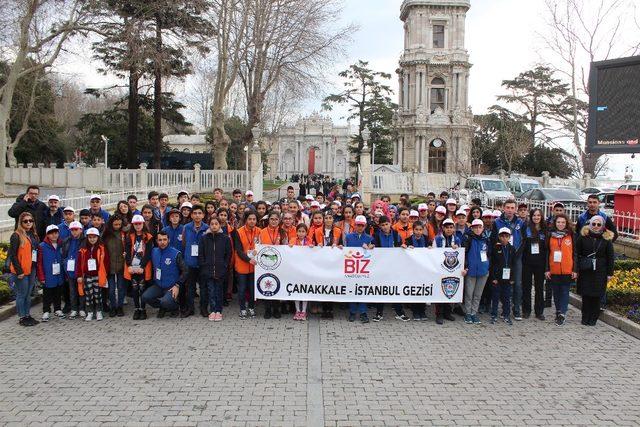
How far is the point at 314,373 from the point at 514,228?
469 cm

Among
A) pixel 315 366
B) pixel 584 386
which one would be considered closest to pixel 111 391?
pixel 315 366

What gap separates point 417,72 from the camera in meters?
62.2

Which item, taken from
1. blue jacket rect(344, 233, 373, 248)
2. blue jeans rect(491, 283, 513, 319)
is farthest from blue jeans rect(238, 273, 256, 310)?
blue jeans rect(491, 283, 513, 319)

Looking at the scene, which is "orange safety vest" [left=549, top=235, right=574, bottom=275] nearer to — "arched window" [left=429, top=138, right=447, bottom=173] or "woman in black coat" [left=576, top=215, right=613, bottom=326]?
"woman in black coat" [left=576, top=215, right=613, bottom=326]

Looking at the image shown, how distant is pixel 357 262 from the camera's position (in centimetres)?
940

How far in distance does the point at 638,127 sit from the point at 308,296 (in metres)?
9.83

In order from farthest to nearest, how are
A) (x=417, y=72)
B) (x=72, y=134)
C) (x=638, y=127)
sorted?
(x=72, y=134)
(x=417, y=72)
(x=638, y=127)

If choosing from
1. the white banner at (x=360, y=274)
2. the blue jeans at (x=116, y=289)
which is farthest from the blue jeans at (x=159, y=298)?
the white banner at (x=360, y=274)

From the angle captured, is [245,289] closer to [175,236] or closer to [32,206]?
[175,236]

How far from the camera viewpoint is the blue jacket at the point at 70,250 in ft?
29.8

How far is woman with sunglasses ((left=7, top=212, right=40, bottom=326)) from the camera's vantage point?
28.4ft

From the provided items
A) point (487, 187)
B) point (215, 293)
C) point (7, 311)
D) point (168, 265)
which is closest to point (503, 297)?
point (215, 293)

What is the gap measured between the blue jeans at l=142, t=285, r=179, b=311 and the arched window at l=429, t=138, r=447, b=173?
184 ft

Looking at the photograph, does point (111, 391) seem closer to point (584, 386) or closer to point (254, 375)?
point (254, 375)
